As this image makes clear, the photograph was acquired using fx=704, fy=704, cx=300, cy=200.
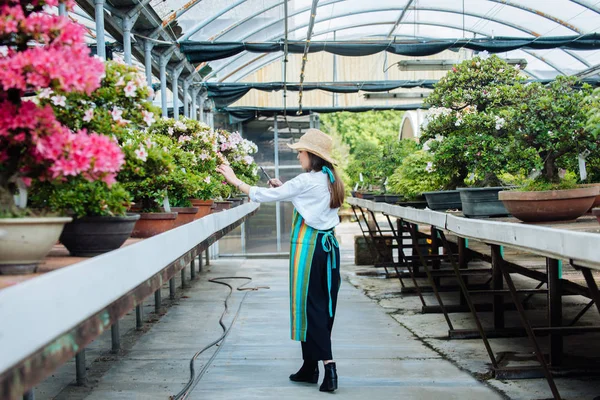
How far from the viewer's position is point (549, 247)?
2510mm

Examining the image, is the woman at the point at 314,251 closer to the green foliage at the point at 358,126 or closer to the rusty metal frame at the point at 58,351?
the rusty metal frame at the point at 58,351

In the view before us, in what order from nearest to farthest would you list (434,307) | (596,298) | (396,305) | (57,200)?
(57,200) → (596,298) → (434,307) → (396,305)

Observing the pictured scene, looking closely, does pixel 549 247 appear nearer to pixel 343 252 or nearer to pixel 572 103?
pixel 572 103

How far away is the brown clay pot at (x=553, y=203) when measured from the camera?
386 cm

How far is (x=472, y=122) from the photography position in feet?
19.1

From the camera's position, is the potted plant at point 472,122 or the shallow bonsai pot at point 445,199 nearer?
the potted plant at point 472,122

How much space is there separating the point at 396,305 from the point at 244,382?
3658mm

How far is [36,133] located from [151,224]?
1665mm

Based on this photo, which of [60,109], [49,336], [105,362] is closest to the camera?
[49,336]

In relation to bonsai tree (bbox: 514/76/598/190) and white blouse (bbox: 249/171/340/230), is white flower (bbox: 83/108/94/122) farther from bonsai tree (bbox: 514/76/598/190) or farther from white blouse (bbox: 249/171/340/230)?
bonsai tree (bbox: 514/76/598/190)

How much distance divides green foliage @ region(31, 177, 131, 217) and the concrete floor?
5.37 feet

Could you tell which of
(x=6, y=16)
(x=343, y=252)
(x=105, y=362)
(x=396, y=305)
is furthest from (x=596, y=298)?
(x=343, y=252)

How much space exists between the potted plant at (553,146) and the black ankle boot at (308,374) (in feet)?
4.77

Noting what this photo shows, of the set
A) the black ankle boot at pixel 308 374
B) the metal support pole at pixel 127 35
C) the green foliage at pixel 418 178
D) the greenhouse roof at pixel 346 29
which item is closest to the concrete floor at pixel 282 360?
the black ankle boot at pixel 308 374
